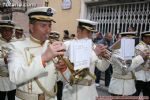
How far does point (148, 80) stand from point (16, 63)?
12.9ft

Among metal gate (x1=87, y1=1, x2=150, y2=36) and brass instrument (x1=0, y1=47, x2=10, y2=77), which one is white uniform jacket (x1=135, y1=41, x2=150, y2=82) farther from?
metal gate (x1=87, y1=1, x2=150, y2=36)

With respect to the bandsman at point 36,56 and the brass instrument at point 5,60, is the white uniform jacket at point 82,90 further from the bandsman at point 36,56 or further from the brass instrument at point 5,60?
the brass instrument at point 5,60

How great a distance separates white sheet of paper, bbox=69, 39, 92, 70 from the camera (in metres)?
3.49

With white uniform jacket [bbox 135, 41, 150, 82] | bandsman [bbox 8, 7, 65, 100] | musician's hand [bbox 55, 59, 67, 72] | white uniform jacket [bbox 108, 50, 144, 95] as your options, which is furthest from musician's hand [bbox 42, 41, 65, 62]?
white uniform jacket [bbox 135, 41, 150, 82]

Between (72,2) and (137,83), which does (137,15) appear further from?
(137,83)

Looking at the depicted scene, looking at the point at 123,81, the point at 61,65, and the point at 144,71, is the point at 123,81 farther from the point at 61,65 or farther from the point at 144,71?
the point at 61,65

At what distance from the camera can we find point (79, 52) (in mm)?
3541

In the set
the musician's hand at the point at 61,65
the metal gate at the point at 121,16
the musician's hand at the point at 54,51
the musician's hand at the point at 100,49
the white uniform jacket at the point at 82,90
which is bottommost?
the white uniform jacket at the point at 82,90

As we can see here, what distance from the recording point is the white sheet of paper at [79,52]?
349cm

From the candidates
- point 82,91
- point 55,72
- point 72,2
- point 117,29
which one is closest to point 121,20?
point 117,29

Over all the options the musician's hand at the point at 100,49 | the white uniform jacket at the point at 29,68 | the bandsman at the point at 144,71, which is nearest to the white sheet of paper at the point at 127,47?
the musician's hand at the point at 100,49

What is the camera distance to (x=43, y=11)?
341cm

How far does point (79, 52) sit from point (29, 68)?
781 mm

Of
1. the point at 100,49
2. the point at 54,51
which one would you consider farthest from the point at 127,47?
the point at 54,51
